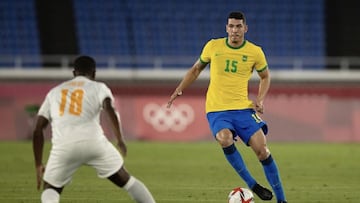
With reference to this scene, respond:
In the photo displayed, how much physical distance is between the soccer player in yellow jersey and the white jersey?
262 cm

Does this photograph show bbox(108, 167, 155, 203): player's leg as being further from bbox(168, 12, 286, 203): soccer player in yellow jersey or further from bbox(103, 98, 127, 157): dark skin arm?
bbox(168, 12, 286, 203): soccer player in yellow jersey

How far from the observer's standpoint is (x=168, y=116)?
909 inches

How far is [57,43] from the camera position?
29.8 metres

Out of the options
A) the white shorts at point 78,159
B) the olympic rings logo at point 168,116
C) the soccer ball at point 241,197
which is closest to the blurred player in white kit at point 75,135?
the white shorts at point 78,159

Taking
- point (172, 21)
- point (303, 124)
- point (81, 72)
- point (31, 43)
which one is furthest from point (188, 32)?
point (81, 72)

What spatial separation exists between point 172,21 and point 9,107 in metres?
9.07

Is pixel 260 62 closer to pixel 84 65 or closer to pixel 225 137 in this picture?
pixel 225 137

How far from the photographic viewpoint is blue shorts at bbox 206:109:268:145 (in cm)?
1053

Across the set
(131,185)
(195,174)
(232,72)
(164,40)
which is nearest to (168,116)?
(164,40)

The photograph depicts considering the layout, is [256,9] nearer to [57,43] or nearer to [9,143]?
[57,43]

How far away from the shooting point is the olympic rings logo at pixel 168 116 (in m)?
23.0

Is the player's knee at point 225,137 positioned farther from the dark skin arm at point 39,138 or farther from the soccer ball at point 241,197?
the dark skin arm at point 39,138

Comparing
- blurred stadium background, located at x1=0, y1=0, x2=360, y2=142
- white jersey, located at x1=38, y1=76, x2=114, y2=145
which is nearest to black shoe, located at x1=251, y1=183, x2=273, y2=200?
white jersey, located at x1=38, y1=76, x2=114, y2=145

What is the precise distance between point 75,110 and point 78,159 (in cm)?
44
